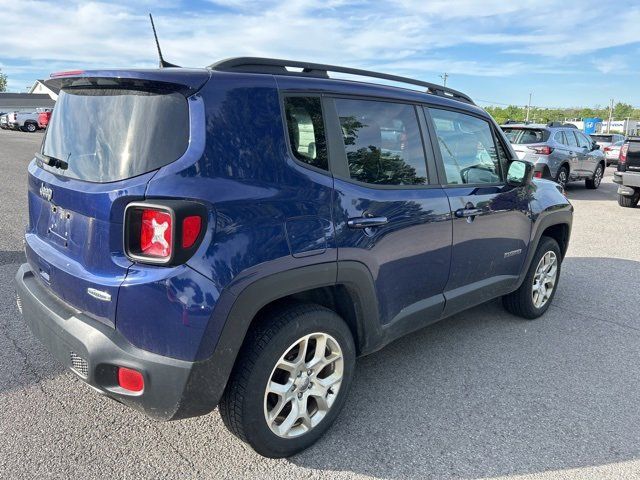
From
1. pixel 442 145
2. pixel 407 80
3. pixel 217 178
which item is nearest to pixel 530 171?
pixel 442 145

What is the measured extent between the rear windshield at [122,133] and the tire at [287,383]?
896mm

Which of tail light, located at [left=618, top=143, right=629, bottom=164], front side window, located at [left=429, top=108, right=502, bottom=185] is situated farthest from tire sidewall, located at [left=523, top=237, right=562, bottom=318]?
tail light, located at [left=618, top=143, right=629, bottom=164]

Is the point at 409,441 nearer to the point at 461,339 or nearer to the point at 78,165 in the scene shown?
the point at 461,339

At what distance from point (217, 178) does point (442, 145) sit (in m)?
1.79

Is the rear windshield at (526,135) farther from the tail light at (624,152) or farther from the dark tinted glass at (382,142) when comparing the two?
the dark tinted glass at (382,142)

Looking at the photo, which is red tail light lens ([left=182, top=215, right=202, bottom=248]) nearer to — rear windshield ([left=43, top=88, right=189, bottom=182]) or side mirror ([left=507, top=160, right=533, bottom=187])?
rear windshield ([left=43, top=88, right=189, bottom=182])

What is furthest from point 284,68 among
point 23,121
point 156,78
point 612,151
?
point 23,121

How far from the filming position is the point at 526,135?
1212 cm

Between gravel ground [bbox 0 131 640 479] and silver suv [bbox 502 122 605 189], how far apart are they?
26.2 feet

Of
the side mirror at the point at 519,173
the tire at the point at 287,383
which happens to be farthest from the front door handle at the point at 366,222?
the side mirror at the point at 519,173

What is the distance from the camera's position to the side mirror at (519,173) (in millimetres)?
3848

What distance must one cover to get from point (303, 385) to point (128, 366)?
0.87 meters

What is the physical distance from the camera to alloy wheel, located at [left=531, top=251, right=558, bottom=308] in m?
4.49

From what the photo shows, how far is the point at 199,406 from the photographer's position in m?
2.20
